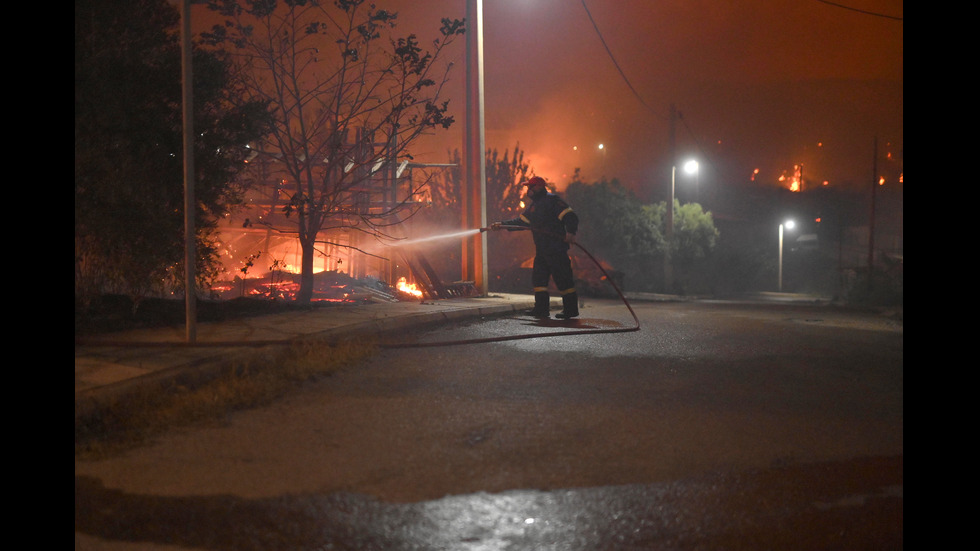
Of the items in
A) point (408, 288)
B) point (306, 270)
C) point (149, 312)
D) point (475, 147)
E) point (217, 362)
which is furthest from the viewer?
point (408, 288)

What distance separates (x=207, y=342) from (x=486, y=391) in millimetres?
2799

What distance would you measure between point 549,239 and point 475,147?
442 centimetres

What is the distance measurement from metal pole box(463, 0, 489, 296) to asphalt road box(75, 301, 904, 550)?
815 cm

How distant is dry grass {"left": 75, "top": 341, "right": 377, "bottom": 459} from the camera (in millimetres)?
4289

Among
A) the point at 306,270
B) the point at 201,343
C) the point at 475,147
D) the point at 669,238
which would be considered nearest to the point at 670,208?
the point at 669,238

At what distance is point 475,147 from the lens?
14711 mm

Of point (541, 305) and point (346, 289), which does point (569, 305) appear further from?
point (346, 289)

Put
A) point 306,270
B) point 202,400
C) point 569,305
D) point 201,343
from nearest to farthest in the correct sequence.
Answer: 1. point 202,400
2. point 201,343
3. point 569,305
4. point 306,270

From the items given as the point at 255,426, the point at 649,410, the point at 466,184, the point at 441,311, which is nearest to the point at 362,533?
the point at 255,426

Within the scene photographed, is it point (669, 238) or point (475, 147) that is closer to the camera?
point (475, 147)

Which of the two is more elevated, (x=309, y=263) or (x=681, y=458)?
(x=309, y=263)

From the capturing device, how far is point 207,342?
6820 mm

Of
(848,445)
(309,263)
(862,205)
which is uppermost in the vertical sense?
(862,205)
